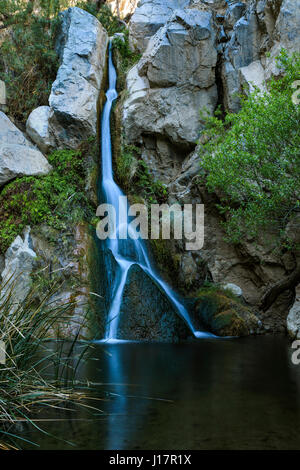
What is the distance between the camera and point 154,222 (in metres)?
11.9

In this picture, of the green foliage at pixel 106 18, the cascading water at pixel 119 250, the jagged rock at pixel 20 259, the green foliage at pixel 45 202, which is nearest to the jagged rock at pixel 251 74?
the cascading water at pixel 119 250

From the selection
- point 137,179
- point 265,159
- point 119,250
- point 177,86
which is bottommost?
point 119,250

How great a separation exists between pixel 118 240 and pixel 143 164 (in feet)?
11.6

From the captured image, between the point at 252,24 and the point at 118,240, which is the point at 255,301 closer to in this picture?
the point at 118,240

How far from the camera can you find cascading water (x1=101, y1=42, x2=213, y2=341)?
9.22 metres

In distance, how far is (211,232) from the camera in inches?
464

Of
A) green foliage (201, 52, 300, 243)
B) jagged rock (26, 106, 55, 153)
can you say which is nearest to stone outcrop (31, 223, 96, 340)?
Answer: jagged rock (26, 106, 55, 153)

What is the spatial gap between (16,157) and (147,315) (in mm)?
6313

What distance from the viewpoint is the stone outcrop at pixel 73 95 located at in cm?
1278

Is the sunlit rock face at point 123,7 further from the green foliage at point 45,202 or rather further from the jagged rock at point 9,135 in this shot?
the green foliage at point 45,202

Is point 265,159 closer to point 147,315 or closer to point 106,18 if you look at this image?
point 147,315

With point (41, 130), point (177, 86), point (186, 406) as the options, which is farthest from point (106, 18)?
point (186, 406)

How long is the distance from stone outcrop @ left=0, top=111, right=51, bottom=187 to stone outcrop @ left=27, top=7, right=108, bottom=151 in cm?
77

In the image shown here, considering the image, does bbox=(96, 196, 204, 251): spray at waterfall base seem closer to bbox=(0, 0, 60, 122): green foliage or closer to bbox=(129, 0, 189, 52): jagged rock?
bbox=(0, 0, 60, 122): green foliage
